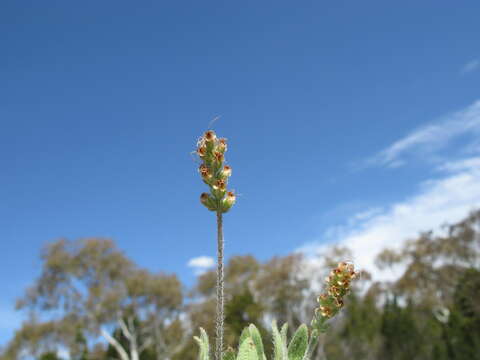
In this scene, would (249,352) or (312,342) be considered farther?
(312,342)

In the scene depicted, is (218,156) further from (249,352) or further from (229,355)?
(229,355)

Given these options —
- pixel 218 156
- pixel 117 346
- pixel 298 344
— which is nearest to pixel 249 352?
pixel 298 344

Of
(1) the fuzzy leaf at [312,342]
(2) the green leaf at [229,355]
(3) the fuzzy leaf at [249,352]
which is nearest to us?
(3) the fuzzy leaf at [249,352]

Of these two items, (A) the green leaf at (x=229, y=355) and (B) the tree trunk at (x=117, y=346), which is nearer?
(A) the green leaf at (x=229, y=355)

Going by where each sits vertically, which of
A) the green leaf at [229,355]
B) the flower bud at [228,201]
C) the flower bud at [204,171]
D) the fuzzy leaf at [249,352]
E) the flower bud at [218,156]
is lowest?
the fuzzy leaf at [249,352]

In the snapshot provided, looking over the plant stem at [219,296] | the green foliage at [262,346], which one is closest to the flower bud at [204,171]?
the plant stem at [219,296]

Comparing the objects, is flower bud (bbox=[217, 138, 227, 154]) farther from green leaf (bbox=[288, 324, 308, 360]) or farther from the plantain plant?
green leaf (bbox=[288, 324, 308, 360])

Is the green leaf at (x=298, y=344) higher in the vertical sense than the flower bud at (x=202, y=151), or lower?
lower

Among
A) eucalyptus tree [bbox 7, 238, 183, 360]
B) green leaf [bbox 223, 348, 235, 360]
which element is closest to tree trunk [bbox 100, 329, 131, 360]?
eucalyptus tree [bbox 7, 238, 183, 360]

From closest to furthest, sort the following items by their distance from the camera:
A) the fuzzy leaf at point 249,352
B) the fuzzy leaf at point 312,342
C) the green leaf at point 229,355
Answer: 1. the fuzzy leaf at point 249,352
2. the fuzzy leaf at point 312,342
3. the green leaf at point 229,355

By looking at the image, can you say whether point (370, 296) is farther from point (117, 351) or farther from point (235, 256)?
point (117, 351)

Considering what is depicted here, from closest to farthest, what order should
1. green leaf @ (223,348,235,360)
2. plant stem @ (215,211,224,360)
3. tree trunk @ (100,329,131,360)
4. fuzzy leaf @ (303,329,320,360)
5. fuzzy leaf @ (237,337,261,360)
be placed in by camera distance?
A: plant stem @ (215,211,224,360) → fuzzy leaf @ (237,337,261,360) → fuzzy leaf @ (303,329,320,360) → green leaf @ (223,348,235,360) → tree trunk @ (100,329,131,360)

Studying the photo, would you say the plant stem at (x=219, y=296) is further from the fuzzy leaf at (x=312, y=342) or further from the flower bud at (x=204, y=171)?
the fuzzy leaf at (x=312, y=342)
